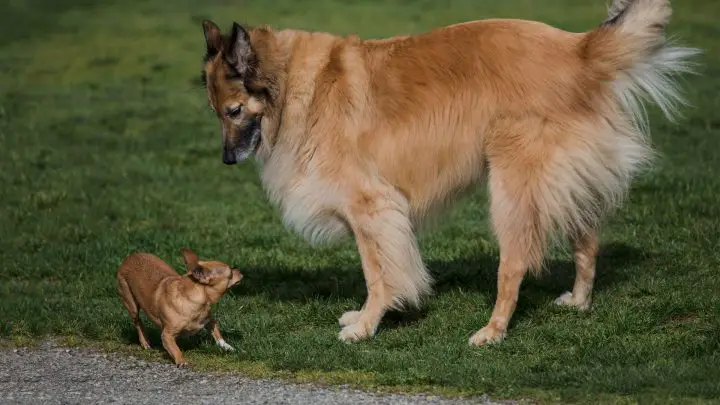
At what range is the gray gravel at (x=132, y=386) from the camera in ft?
23.4

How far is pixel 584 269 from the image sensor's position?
9227 mm

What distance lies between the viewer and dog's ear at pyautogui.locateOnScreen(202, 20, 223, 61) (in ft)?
29.0

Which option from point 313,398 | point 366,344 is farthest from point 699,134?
point 313,398

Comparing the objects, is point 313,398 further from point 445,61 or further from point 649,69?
point 649,69

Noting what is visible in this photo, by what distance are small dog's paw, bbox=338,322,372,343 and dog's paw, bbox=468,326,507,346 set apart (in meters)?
0.79

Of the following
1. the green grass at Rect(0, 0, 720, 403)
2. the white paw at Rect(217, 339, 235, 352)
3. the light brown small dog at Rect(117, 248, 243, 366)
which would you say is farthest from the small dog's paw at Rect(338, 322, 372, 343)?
the light brown small dog at Rect(117, 248, 243, 366)

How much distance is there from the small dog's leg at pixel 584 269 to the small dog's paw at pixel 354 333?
1.60 m

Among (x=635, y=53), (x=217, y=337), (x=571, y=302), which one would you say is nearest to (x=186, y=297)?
(x=217, y=337)

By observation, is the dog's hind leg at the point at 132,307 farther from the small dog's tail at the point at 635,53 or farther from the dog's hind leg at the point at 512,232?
the small dog's tail at the point at 635,53

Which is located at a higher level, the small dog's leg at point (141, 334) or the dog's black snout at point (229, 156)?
the dog's black snout at point (229, 156)

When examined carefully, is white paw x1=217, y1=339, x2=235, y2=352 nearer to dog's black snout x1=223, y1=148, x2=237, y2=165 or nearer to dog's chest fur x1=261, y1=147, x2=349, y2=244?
dog's chest fur x1=261, y1=147, x2=349, y2=244

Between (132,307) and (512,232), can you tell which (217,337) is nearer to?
(132,307)

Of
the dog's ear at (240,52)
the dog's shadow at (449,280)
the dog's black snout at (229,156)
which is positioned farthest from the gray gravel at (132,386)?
the dog's ear at (240,52)

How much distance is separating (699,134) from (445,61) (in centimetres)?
870
